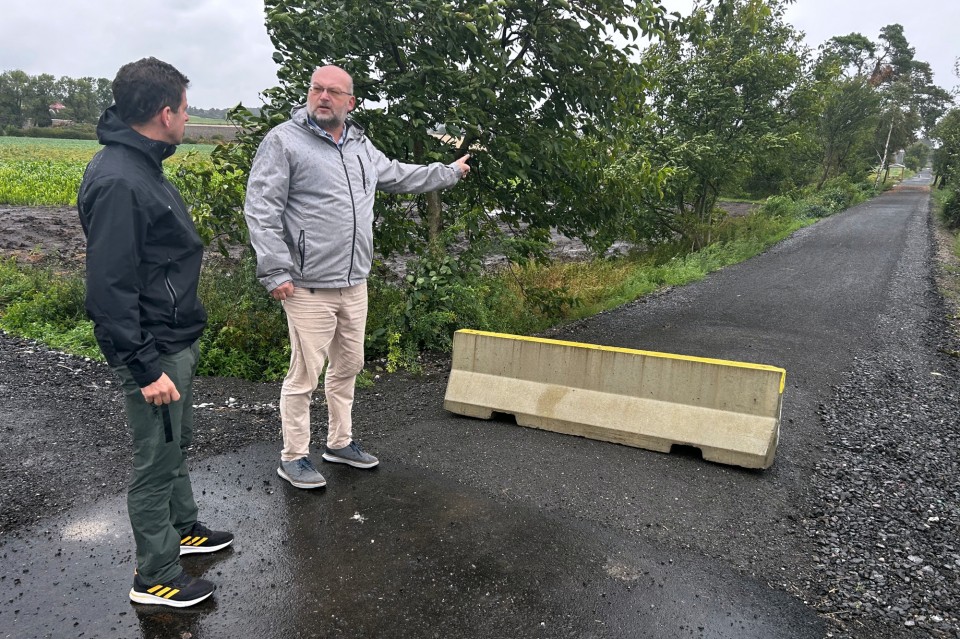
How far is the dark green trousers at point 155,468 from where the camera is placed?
8.93 feet

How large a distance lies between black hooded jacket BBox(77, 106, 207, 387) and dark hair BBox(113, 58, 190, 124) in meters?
0.06

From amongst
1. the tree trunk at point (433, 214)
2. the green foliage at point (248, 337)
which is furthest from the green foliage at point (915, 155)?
the green foliage at point (248, 337)

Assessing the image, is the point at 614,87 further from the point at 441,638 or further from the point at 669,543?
the point at 441,638

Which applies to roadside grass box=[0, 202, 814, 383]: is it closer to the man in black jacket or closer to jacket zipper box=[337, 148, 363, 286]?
jacket zipper box=[337, 148, 363, 286]

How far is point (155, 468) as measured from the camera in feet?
9.13

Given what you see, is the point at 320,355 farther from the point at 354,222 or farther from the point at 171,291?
the point at 171,291

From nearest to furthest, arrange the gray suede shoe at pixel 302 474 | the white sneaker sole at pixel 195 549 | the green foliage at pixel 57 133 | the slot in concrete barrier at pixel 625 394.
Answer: the white sneaker sole at pixel 195 549 → the gray suede shoe at pixel 302 474 → the slot in concrete barrier at pixel 625 394 → the green foliage at pixel 57 133

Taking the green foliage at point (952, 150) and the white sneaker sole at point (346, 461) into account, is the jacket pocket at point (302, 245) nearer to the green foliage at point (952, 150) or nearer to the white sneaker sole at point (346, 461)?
the white sneaker sole at point (346, 461)

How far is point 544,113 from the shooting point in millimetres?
6879

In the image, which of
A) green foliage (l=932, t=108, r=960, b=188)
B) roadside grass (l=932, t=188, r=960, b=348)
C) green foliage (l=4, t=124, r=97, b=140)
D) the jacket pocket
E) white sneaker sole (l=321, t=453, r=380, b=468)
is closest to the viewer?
the jacket pocket

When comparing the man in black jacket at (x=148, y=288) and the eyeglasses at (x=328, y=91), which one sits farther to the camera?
the eyeglasses at (x=328, y=91)

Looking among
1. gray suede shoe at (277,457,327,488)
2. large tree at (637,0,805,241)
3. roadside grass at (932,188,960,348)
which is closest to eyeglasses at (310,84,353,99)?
gray suede shoe at (277,457,327,488)

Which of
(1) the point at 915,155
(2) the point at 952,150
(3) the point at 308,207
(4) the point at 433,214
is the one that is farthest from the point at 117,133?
(1) the point at 915,155

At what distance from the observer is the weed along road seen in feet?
9.11
